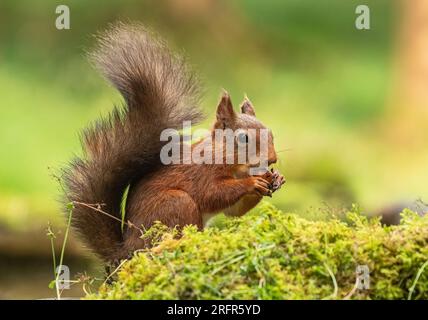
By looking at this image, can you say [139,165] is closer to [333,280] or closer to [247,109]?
[247,109]

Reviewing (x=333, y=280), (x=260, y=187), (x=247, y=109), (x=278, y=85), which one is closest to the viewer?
(x=333, y=280)

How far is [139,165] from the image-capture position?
126 inches

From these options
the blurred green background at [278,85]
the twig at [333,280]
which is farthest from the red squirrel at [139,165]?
the blurred green background at [278,85]

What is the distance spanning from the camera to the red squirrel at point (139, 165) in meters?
3.10

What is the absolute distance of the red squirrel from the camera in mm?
3100

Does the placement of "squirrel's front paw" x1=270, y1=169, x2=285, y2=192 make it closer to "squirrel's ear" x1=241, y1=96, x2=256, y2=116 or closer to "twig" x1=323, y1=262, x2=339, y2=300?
"squirrel's ear" x1=241, y1=96, x2=256, y2=116

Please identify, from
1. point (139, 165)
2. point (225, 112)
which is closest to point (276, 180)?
point (225, 112)

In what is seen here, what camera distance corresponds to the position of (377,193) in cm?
650

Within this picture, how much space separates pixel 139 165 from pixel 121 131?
0.15 meters

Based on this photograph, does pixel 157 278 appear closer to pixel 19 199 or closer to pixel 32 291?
pixel 32 291

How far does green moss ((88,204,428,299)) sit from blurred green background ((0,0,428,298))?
3.39 m

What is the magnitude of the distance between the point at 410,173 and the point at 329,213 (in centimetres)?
462

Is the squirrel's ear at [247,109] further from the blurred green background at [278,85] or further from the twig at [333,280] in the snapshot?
the blurred green background at [278,85]
